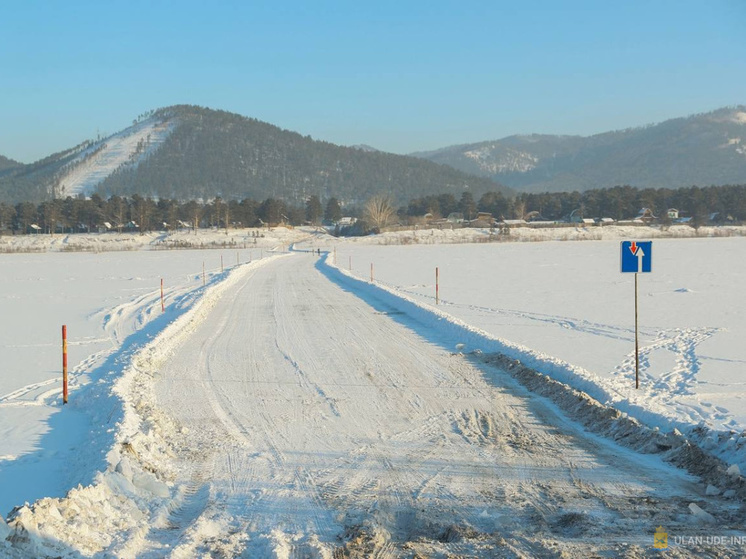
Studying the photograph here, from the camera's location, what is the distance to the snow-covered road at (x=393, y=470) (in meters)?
5.48

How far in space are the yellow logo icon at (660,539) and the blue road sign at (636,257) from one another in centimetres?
644

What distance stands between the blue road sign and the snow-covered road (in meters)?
2.89

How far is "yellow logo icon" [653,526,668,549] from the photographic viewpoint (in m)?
5.24

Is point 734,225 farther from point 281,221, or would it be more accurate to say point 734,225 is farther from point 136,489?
point 136,489

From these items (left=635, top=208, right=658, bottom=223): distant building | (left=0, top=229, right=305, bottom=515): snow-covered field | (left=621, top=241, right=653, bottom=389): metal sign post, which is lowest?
(left=0, top=229, right=305, bottom=515): snow-covered field

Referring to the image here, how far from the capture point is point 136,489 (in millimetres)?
6492

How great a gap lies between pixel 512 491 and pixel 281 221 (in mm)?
132128

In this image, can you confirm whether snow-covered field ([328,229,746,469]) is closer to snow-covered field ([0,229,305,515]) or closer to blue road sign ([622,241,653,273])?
blue road sign ([622,241,653,273])

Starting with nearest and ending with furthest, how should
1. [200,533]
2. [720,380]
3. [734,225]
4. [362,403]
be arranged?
[200,533] < [362,403] < [720,380] < [734,225]

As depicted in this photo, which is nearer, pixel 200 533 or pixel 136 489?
pixel 200 533

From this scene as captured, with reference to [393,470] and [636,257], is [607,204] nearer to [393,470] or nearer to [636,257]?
[636,257]

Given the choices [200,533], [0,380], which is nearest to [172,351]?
[0,380]

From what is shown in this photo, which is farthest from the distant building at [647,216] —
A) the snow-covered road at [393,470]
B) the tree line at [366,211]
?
the snow-covered road at [393,470]

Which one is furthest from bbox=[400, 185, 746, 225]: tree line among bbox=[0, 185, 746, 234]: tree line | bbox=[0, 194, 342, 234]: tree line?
bbox=[0, 194, 342, 234]: tree line
